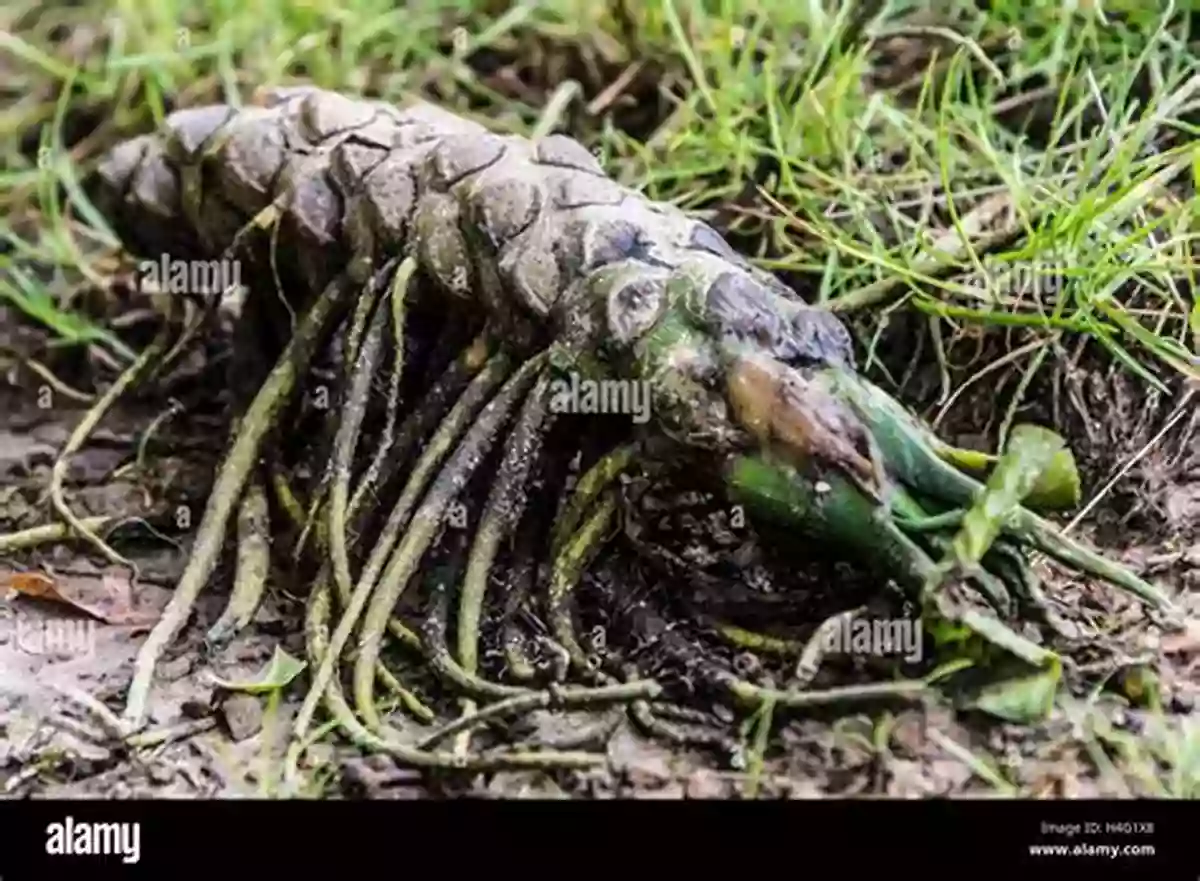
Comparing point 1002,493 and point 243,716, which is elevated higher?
point 1002,493

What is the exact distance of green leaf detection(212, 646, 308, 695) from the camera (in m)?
0.72

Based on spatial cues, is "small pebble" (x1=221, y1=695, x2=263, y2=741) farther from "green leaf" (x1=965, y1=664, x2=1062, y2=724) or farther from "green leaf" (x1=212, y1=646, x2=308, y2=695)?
"green leaf" (x1=965, y1=664, x2=1062, y2=724)

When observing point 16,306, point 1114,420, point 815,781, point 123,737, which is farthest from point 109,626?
point 1114,420

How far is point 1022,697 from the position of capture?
685 millimetres

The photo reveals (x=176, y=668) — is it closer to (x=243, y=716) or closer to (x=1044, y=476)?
(x=243, y=716)

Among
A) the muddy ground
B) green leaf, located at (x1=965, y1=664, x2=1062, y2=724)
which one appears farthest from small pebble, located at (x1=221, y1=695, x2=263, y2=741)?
green leaf, located at (x1=965, y1=664, x2=1062, y2=724)

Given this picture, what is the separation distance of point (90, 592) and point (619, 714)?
0.25 meters

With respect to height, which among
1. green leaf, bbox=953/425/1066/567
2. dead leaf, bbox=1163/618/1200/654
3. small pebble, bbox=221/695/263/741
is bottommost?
small pebble, bbox=221/695/263/741

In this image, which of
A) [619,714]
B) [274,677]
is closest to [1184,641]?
[619,714]

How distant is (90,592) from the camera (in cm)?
76
